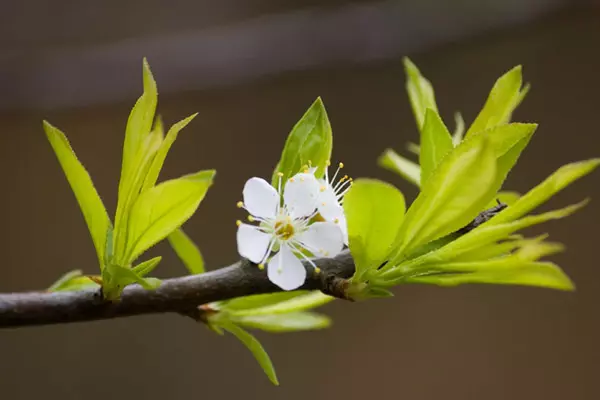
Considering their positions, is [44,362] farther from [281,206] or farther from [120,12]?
[281,206]

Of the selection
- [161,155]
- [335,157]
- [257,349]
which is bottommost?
[257,349]

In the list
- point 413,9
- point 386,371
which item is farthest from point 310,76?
point 386,371

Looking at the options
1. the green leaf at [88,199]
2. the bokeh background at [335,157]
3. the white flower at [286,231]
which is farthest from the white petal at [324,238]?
the bokeh background at [335,157]

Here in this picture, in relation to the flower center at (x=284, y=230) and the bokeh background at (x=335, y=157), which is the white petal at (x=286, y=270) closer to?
the flower center at (x=284, y=230)

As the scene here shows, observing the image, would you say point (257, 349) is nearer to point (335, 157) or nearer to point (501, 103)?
point (501, 103)

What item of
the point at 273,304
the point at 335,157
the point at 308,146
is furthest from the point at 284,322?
the point at 335,157

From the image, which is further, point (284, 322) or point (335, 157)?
point (335, 157)

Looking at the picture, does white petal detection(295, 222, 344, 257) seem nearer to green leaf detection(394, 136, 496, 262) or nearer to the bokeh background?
green leaf detection(394, 136, 496, 262)

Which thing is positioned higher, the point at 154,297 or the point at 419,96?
the point at 419,96
